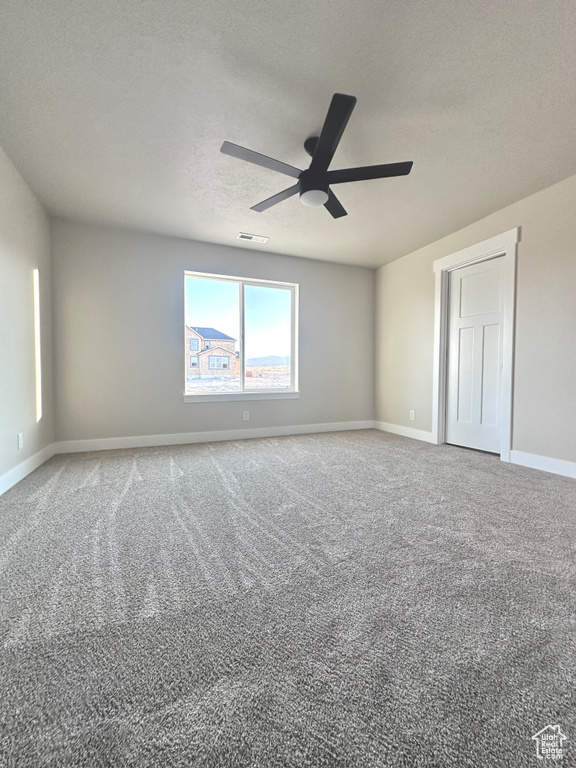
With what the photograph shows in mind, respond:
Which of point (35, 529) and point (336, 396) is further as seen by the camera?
point (336, 396)

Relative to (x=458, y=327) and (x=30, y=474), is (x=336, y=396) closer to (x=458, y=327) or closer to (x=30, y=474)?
(x=458, y=327)

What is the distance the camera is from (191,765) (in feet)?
2.35

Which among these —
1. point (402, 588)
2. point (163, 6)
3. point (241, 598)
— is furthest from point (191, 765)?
point (163, 6)

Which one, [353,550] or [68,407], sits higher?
[68,407]

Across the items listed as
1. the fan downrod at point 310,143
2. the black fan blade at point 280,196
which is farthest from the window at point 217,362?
the fan downrod at point 310,143

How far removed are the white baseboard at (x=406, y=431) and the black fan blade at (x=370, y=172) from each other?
10.3 ft

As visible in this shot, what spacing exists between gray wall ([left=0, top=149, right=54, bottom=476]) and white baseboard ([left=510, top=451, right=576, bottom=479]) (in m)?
4.41

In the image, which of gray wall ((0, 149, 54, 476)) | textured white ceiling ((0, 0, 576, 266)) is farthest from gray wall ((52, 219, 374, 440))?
textured white ceiling ((0, 0, 576, 266))

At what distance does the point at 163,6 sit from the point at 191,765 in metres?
2.68

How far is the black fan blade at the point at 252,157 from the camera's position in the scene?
6.41 ft

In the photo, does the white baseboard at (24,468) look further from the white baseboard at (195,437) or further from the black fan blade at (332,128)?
the black fan blade at (332,128)

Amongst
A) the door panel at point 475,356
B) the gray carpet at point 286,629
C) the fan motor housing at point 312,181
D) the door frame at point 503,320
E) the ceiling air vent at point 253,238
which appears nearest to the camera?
the gray carpet at point 286,629

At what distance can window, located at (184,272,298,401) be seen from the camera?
4309 millimetres

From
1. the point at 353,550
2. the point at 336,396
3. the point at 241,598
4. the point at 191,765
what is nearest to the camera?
the point at 191,765
